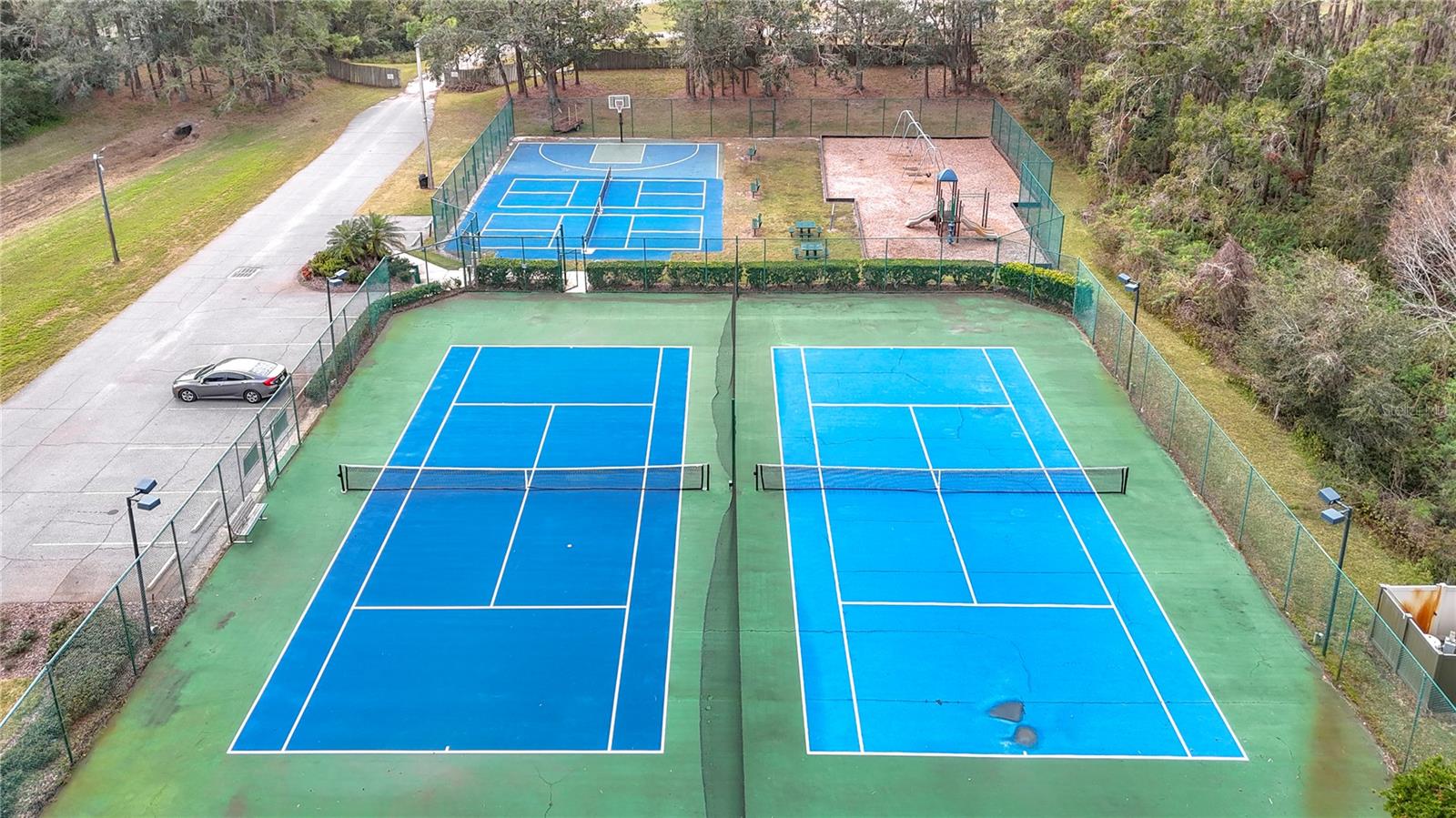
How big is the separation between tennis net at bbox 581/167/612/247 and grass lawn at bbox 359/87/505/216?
6.59 meters

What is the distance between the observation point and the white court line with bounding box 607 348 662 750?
60.3ft

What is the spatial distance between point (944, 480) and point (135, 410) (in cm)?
1950

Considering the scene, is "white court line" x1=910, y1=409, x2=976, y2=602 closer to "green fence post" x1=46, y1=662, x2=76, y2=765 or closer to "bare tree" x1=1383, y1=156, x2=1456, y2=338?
"bare tree" x1=1383, y1=156, x2=1456, y2=338

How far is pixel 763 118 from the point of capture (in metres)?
58.2

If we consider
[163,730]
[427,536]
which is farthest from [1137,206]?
[163,730]

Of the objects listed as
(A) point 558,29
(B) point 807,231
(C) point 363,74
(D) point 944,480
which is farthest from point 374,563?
(C) point 363,74

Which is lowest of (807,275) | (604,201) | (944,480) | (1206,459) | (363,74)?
(944,480)

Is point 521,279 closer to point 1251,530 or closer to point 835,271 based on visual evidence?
point 835,271

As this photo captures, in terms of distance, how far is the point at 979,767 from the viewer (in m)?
17.3

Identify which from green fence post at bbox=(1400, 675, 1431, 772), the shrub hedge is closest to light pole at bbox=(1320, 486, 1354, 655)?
green fence post at bbox=(1400, 675, 1431, 772)

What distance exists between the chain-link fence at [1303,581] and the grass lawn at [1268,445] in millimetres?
1745

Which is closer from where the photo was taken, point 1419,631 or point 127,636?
point 1419,631

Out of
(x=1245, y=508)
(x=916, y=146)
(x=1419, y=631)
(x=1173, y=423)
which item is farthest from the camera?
(x=916, y=146)

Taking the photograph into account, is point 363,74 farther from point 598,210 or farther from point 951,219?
point 951,219
